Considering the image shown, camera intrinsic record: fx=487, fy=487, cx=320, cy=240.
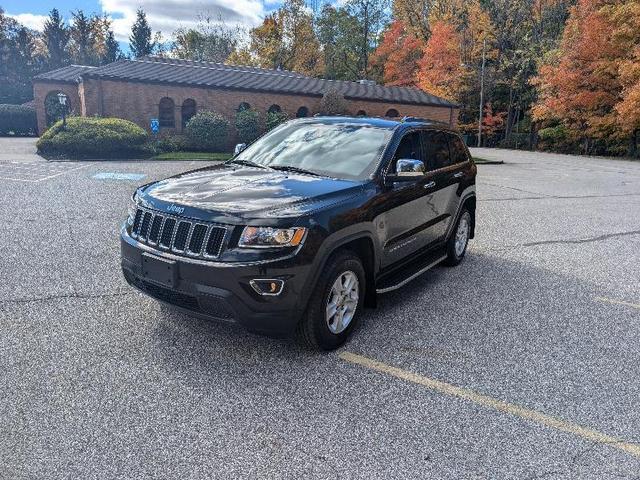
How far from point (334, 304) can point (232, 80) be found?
25964 millimetres

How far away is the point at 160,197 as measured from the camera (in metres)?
3.72

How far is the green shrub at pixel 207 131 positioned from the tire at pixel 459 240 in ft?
64.5

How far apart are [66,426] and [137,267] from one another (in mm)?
1235

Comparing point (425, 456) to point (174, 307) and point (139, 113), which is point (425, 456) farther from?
point (139, 113)

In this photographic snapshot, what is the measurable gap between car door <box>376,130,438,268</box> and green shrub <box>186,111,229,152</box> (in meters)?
20.4

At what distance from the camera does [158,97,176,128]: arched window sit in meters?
25.8

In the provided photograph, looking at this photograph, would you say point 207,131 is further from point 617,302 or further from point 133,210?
point 617,302

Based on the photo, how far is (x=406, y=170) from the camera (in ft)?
14.1

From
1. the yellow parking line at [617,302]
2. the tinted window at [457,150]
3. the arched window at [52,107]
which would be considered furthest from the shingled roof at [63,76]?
the yellow parking line at [617,302]

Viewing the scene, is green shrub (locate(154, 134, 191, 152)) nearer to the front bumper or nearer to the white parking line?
the white parking line

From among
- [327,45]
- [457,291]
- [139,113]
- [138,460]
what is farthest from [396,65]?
[138,460]

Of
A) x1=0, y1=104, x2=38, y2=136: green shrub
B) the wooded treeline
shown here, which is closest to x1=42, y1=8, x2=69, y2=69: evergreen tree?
the wooded treeline

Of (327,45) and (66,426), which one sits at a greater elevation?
(327,45)

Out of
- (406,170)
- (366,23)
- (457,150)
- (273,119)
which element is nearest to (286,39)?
(366,23)
